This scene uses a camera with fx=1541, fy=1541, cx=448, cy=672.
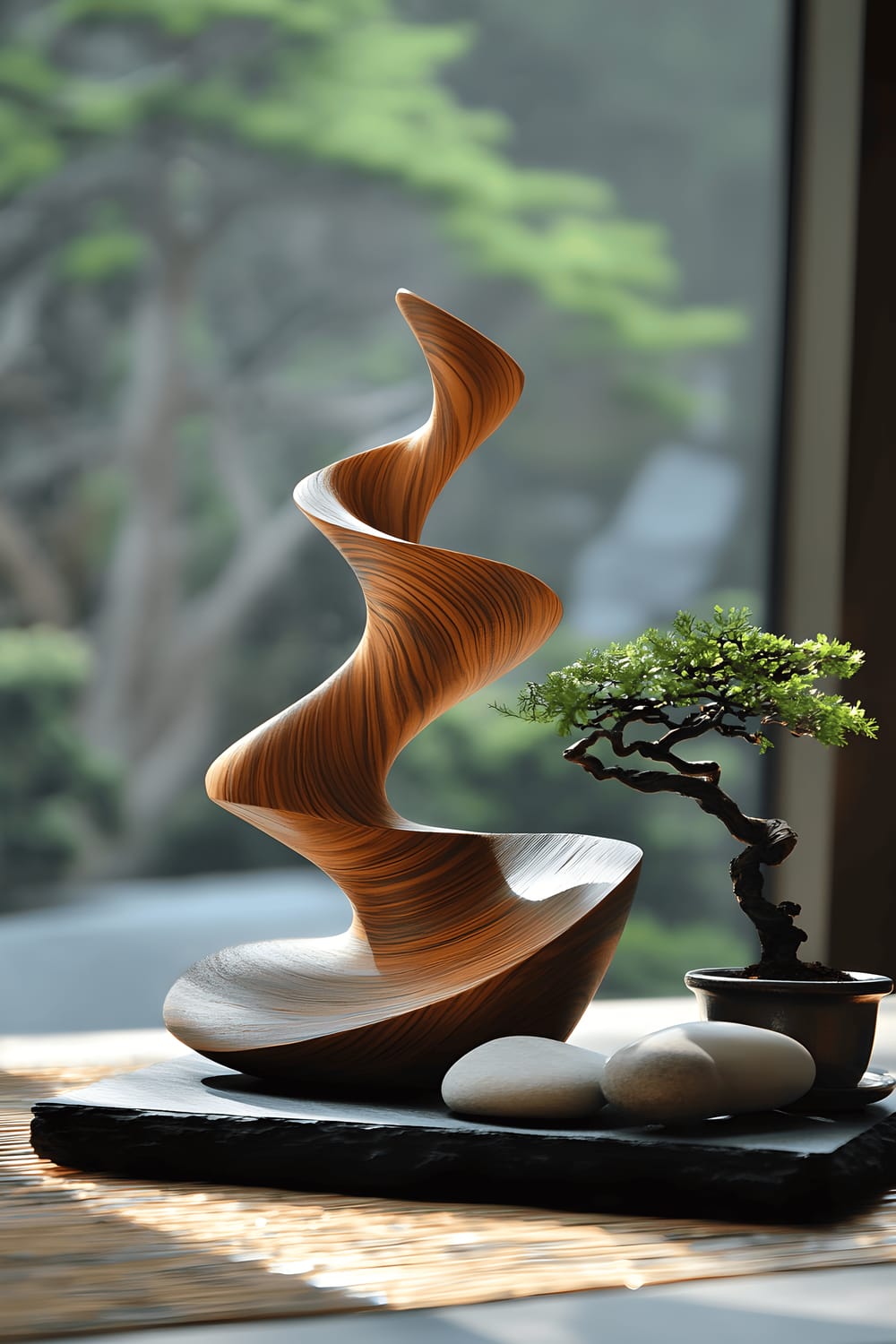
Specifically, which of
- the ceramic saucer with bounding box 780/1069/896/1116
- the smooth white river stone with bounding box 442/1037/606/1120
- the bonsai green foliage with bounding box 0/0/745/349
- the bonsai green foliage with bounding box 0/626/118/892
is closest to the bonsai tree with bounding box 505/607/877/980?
the ceramic saucer with bounding box 780/1069/896/1116

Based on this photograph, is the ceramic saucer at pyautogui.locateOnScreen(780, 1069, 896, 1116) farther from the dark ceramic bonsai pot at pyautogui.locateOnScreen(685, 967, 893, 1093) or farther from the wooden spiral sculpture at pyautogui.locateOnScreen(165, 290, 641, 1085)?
the wooden spiral sculpture at pyautogui.locateOnScreen(165, 290, 641, 1085)

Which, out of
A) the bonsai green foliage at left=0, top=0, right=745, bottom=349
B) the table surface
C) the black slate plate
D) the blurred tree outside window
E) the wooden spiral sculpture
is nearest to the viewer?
the table surface

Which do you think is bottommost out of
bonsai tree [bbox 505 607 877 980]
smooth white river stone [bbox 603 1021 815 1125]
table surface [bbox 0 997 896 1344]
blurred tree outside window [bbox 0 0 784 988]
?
table surface [bbox 0 997 896 1344]

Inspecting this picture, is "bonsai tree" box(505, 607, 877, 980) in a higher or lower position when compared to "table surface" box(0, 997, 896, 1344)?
higher

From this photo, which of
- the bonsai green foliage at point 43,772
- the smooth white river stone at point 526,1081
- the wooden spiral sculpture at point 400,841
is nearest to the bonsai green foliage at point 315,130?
the bonsai green foliage at point 43,772

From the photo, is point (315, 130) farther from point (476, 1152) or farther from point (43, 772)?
point (476, 1152)

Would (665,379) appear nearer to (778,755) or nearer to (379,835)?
(778,755)

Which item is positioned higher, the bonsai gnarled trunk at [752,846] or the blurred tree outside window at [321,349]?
the blurred tree outside window at [321,349]

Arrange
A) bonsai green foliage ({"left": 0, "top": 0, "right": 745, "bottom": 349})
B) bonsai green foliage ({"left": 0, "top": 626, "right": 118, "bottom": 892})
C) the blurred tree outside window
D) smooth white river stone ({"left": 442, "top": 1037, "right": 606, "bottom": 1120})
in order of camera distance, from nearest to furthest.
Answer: smooth white river stone ({"left": 442, "top": 1037, "right": 606, "bottom": 1120})
bonsai green foliage ({"left": 0, "top": 626, "right": 118, "bottom": 892})
the blurred tree outside window
bonsai green foliage ({"left": 0, "top": 0, "right": 745, "bottom": 349})

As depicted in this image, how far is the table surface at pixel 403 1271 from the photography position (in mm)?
1021

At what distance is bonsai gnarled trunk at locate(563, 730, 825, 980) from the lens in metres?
1.53

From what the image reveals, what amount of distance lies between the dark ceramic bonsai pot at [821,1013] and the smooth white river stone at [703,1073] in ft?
0.20

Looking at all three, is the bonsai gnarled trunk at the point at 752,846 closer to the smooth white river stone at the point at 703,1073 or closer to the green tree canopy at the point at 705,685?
the green tree canopy at the point at 705,685

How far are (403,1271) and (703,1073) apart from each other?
34 centimetres
